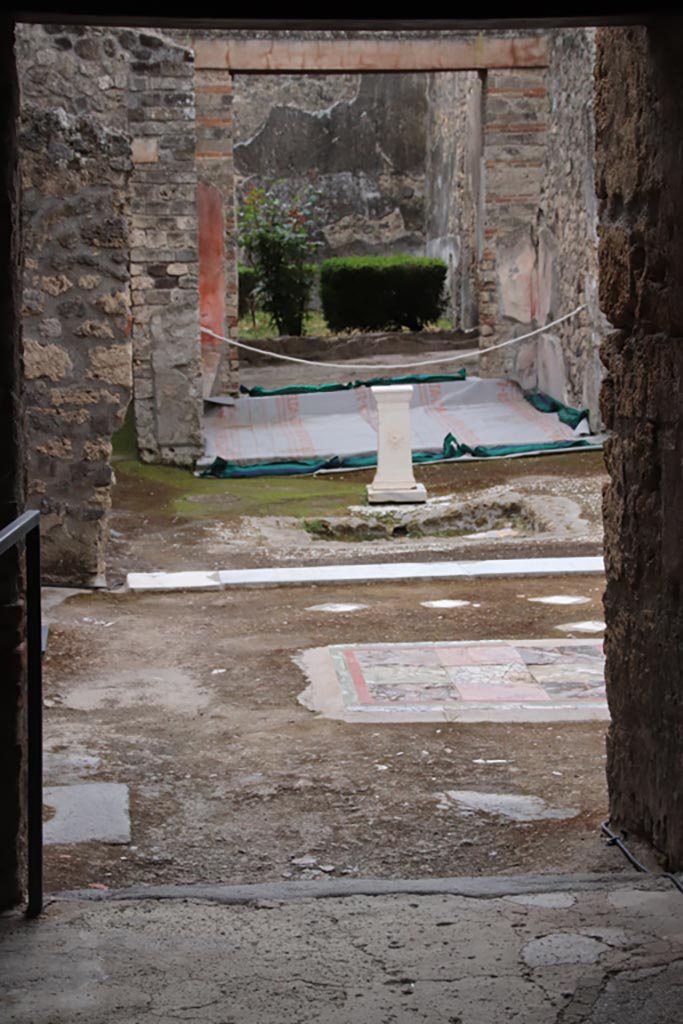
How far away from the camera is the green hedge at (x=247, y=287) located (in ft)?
Result: 67.2

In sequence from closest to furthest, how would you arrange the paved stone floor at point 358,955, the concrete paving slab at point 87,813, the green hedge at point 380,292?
1. the paved stone floor at point 358,955
2. the concrete paving slab at point 87,813
3. the green hedge at point 380,292

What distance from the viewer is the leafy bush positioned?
1970 cm

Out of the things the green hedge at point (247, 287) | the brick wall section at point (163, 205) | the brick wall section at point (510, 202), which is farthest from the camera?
the green hedge at point (247, 287)

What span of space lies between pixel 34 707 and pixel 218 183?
11862 mm

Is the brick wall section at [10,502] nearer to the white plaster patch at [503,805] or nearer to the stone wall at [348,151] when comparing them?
the white plaster patch at [503,805]

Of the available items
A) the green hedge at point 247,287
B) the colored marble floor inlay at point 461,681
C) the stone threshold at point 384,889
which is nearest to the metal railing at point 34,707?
the stone threshold at point 384,889

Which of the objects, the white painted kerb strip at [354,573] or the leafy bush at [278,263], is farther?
the leafy bush at [278,263]

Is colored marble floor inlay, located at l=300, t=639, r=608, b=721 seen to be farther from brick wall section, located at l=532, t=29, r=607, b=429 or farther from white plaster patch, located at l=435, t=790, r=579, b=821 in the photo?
brick wall section, located at l=532, t=29, r=607, b=429

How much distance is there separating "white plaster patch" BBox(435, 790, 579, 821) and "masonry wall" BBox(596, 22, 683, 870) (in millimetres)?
462

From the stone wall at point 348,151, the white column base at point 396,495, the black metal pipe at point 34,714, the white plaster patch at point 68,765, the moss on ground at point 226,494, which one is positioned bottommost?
the moss on ground at point 226,494

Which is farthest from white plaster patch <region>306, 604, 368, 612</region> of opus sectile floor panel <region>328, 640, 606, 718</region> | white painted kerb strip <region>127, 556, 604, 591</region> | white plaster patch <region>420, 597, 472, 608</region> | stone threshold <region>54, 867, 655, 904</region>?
stone threshold <region>54, 867, 655, 904</region>

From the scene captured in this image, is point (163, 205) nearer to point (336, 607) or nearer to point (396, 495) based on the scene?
point (396, 495)

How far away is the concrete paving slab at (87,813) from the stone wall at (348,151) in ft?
70.5

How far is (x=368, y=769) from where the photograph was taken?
15.0ft
